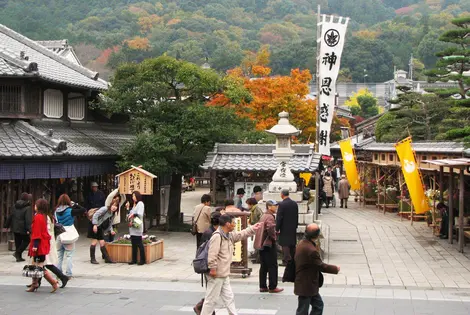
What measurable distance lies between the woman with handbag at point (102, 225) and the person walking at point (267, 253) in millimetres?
4603

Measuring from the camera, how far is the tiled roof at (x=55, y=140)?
18.7m

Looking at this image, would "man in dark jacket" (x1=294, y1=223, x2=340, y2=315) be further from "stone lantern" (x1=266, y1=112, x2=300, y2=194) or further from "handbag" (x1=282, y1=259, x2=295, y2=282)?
"stone lantern" (x1=266, y1=112, x2=300, y2=194)

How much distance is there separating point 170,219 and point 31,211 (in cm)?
819

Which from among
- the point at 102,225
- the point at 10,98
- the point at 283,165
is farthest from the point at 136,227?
the point at 10,98

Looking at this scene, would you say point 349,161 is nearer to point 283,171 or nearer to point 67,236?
point 283,171

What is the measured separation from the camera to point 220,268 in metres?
9.57

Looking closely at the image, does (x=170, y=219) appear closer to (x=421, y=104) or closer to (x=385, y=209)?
(x=385, y=209)

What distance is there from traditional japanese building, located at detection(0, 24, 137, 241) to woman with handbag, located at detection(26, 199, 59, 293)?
20.0 feet

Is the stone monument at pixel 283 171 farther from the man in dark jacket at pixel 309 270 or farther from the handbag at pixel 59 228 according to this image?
the man in dark jacket at pixel 309 270

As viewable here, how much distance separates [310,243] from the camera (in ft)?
30.3

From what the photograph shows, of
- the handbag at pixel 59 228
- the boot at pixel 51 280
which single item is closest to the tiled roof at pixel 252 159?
the handbag at pixel 59 228

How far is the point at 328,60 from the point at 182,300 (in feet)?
32.9

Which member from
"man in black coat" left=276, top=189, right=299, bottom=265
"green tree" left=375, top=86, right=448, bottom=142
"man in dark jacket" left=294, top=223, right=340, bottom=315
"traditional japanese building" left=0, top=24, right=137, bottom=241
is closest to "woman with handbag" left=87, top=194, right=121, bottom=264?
"traditional japanese building" left=0, top=24, right=137, bottom=241

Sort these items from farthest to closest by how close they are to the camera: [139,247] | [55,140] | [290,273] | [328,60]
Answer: [328,60], [55,140], [139,247], [290,273]
